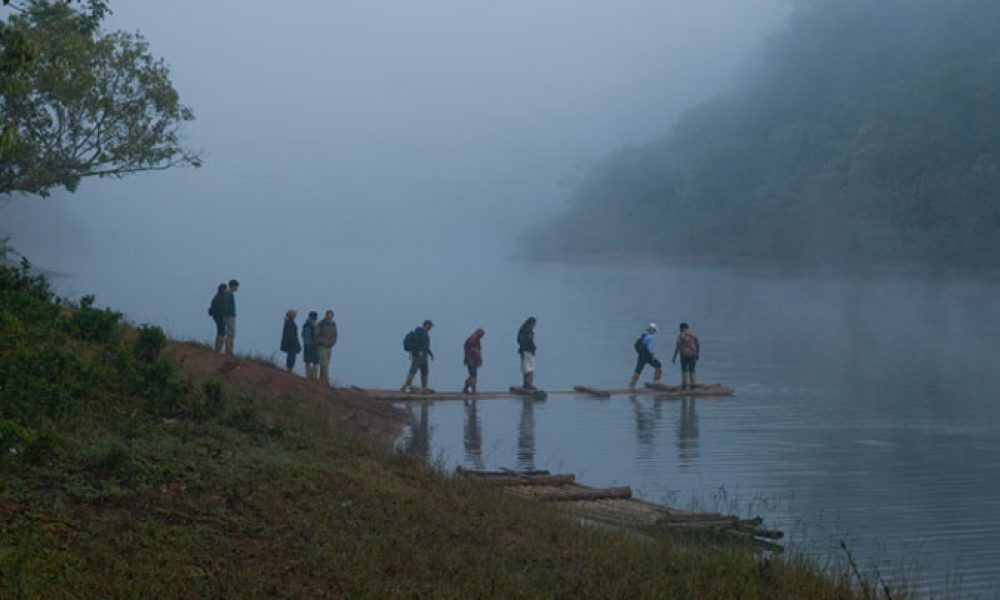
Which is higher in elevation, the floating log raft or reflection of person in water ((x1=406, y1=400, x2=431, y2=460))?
the floating log raft

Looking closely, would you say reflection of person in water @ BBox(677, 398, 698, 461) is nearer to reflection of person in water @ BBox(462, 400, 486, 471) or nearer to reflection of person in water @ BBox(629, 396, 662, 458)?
reflection of person in water @ BBox(629, 396, 662, 458)

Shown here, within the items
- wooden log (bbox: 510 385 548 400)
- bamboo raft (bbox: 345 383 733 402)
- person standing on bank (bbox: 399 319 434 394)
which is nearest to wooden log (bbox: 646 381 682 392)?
bamboo raft (bbox: 345 383 733 402)

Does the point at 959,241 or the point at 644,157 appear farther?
the point at 644,157

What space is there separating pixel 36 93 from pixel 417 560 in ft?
71.6

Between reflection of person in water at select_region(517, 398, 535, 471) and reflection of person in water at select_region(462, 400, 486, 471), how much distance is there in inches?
23.9

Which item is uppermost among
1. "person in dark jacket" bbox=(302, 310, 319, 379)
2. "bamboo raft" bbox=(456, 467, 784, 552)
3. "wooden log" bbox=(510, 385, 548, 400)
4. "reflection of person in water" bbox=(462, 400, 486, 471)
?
"person in dark jacket" bbox=(302, 310, 319, 379)

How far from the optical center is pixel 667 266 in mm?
125562

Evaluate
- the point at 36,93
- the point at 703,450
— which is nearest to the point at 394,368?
the point at 36,93

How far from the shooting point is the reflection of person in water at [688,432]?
915 inches

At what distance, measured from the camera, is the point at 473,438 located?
24.4m

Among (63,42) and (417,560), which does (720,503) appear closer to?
(417,560)

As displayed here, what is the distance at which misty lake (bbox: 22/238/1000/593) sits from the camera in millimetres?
18219

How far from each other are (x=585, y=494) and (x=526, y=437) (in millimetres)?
8096

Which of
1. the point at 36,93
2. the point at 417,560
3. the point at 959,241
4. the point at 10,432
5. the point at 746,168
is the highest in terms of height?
the point at 746,168
